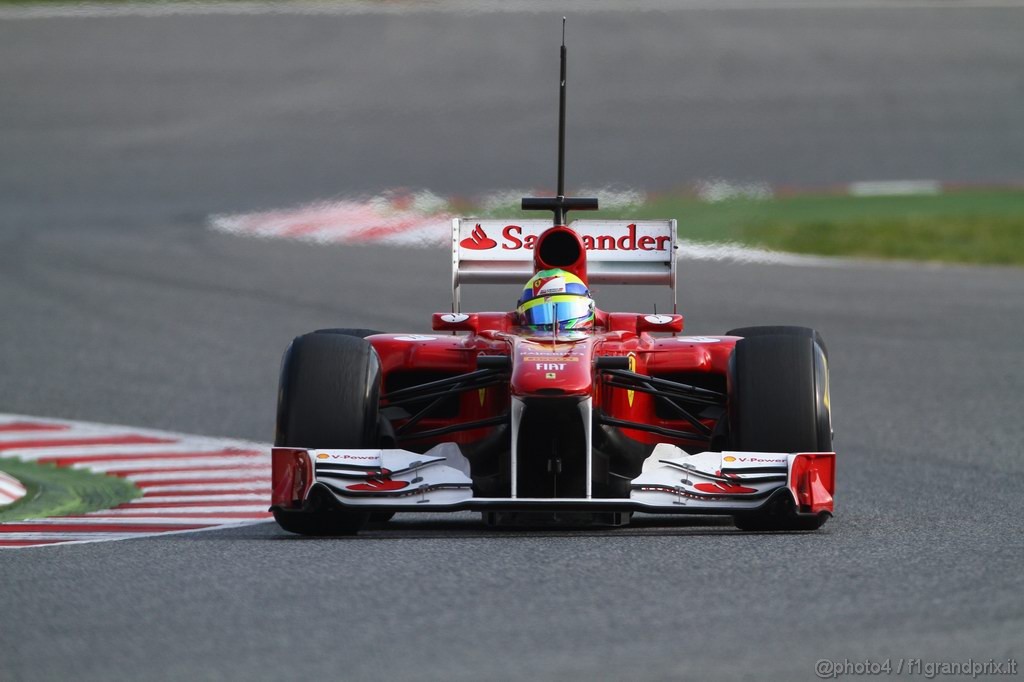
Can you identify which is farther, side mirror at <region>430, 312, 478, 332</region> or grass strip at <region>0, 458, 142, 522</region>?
grass strip at <region>0, 458, 142, 522</region>

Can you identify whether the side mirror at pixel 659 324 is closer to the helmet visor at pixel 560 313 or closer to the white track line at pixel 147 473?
the helmet visor at pixel 560 313

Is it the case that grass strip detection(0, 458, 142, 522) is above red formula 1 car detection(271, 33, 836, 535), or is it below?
below

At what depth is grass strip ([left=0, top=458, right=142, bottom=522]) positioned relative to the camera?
8.95 metres

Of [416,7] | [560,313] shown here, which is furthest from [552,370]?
[416,7]

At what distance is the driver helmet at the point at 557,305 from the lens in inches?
323

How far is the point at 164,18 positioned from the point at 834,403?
78.3 feet

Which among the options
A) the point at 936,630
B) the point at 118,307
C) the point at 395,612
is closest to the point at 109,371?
the point at 118,307

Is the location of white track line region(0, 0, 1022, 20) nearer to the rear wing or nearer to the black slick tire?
the rear wing

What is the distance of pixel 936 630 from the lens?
5219mm

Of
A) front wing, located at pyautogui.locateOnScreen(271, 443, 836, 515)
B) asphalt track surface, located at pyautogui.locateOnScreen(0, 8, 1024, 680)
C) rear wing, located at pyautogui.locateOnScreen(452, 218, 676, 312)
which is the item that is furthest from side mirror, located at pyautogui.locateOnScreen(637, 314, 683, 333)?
front wing, located at pyautogui.locateOnScreen(271, 443, 836, 515)

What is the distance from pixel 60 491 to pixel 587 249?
3049mm

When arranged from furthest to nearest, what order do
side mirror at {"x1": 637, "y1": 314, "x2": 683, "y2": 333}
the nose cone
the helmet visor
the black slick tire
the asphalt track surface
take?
side mirror at {"x1": 637, "y1": 314, "x2": 683, "y2": 333}, the helmet visor, the black slick tire, the nose cone, the asphalt track surface

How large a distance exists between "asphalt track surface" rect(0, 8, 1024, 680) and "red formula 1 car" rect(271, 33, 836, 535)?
23 cm

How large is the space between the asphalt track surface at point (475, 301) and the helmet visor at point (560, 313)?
96 cm
